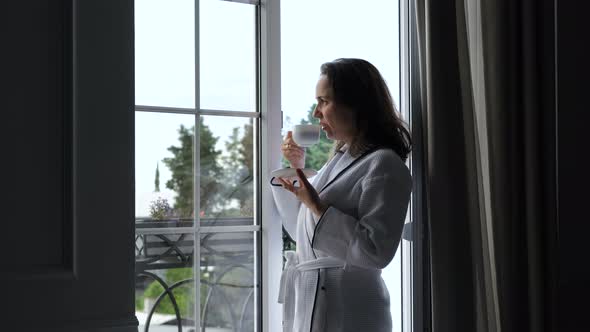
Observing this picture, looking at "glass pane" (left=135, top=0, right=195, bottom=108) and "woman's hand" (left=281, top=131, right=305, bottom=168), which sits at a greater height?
"glass pane" (left=135, top=0, right=195, bottom=108)

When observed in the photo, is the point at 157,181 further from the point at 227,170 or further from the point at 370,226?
the point at 370,226

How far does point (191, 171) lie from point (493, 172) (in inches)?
39.3

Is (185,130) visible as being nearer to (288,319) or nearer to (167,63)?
(167,63)

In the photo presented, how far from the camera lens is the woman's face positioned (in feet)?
6.11

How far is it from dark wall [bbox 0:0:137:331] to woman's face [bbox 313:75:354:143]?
92 cm

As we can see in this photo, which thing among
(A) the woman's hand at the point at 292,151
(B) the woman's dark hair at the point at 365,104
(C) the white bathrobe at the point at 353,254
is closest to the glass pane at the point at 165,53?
(A) the woman's hand at the point at 292,151

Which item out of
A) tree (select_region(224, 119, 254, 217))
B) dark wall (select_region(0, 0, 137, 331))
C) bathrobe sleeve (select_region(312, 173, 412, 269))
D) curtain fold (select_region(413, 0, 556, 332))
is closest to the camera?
dark wall (select_region(0, 0, 137, 331))

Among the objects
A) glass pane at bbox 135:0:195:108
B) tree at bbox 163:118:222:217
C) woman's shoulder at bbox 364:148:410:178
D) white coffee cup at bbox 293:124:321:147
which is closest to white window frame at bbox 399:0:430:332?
woman's shoulder at bbox 364:148:410:178

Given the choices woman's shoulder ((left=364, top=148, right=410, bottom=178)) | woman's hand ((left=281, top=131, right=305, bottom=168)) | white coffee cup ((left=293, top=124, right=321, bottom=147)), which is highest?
white coffee cup ((left=293, top=124, right=321, bottom=147))

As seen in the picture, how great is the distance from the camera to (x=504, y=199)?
1800mm

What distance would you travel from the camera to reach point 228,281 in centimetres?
187

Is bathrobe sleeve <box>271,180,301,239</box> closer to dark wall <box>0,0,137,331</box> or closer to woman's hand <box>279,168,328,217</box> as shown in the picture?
woman's hand <box>279,168,328,217</box>

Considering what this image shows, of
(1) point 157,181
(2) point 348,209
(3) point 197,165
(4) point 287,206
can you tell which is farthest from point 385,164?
(1) point 157,181

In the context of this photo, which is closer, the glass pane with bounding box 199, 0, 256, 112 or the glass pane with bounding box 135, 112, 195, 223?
the glass pane with bounding box 135, 112, 195, 223
